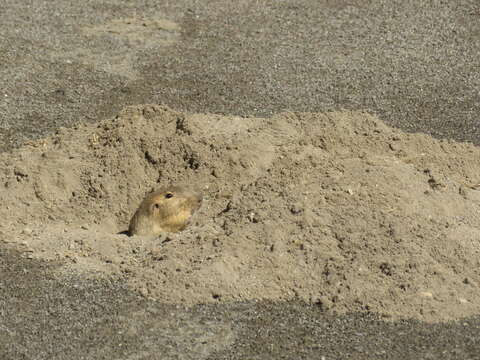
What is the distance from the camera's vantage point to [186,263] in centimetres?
717

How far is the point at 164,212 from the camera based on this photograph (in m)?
7.81

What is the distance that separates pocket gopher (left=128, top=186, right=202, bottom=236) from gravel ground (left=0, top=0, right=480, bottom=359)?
813 millimetres

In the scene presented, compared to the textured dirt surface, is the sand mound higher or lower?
lower

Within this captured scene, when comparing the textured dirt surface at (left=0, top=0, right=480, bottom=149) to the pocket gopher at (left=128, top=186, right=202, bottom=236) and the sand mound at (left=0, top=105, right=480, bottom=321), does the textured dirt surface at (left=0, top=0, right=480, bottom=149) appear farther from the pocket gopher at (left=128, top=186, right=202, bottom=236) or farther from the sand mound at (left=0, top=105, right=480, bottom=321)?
the pocket gopher at (left=128, top=186, right=202, bottom=236)

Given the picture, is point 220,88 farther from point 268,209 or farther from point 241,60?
point 268,209

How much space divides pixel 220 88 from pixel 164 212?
2.90 meters

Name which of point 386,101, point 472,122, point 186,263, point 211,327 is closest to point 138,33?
point 386,101

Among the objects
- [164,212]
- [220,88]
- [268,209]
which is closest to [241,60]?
[220,88]

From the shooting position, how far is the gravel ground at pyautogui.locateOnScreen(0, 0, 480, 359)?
6.50 meters

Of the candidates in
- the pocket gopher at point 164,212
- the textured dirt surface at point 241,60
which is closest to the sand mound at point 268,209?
the pocket gopher at point 164,212

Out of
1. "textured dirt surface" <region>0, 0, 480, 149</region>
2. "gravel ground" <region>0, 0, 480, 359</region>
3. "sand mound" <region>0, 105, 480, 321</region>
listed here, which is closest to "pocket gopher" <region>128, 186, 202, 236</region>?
"sand mound" <region>0, 105, 480, 321</region>

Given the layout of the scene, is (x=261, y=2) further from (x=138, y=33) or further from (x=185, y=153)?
(x=185, y=153)

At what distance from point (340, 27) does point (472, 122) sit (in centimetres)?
289

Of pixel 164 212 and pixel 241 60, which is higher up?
pixel 241 60
